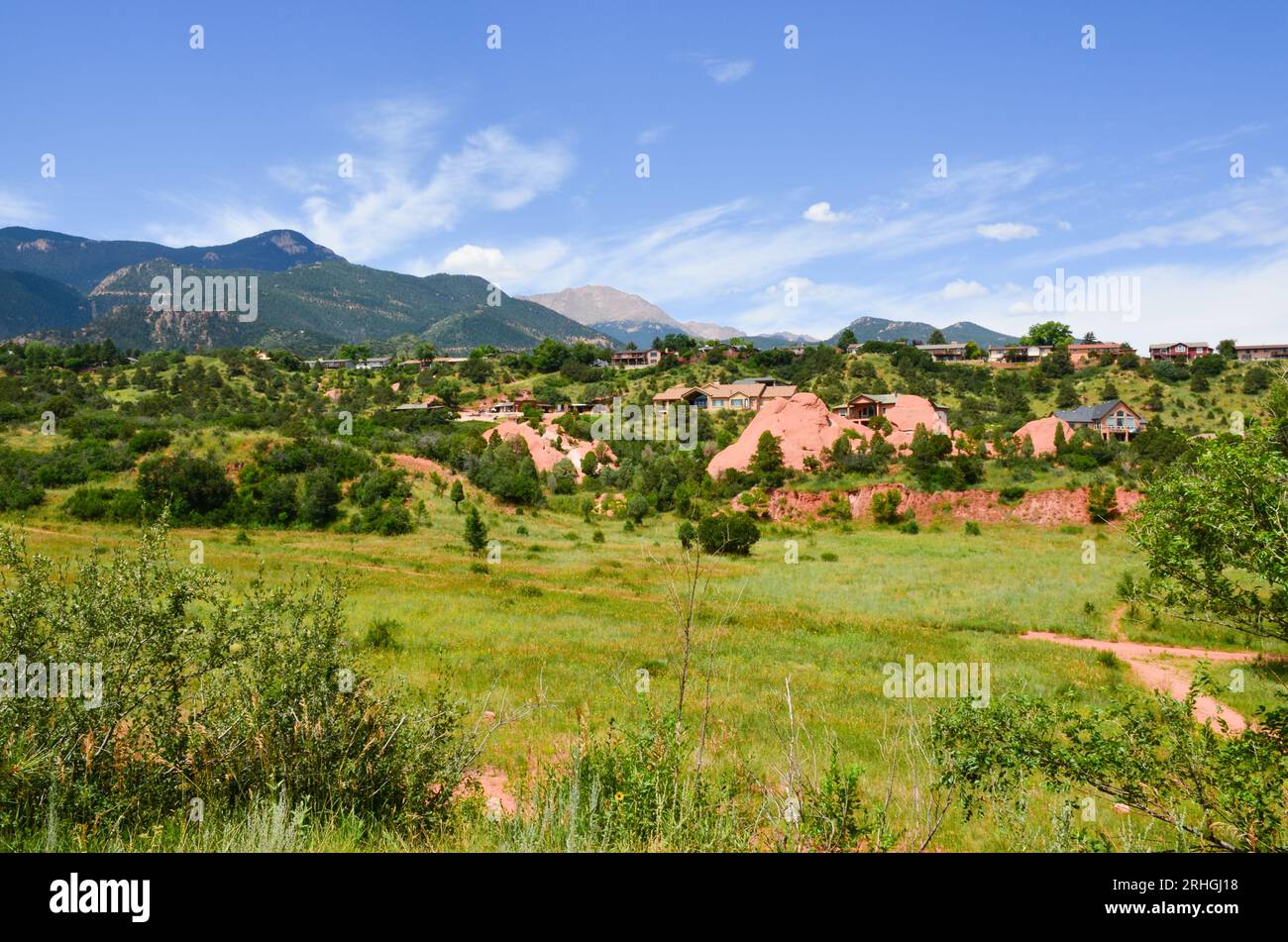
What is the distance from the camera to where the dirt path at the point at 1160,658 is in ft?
41.3

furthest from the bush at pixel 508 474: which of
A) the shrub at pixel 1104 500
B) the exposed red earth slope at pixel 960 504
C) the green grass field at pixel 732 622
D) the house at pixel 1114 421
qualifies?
the house at pixel 1114 421

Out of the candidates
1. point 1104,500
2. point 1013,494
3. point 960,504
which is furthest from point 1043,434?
point 960,504

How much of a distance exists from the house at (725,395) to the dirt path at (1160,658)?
153 feet

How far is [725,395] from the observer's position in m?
66.8

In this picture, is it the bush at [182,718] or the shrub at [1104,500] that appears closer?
the bush at [182,718]

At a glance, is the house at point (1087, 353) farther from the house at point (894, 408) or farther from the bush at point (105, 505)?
the bush at point (105, 505)

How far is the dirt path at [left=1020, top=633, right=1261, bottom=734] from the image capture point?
41.3 feet

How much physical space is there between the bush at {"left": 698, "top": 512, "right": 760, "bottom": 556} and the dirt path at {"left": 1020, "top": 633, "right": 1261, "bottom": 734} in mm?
13162

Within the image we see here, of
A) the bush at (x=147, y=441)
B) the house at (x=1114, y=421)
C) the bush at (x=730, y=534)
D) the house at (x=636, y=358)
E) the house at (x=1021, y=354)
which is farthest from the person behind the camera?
the house at (x=636, y=358)

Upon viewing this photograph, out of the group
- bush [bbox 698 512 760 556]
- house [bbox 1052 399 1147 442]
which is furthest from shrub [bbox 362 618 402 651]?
house [bbox 1052 399 1147 442]
